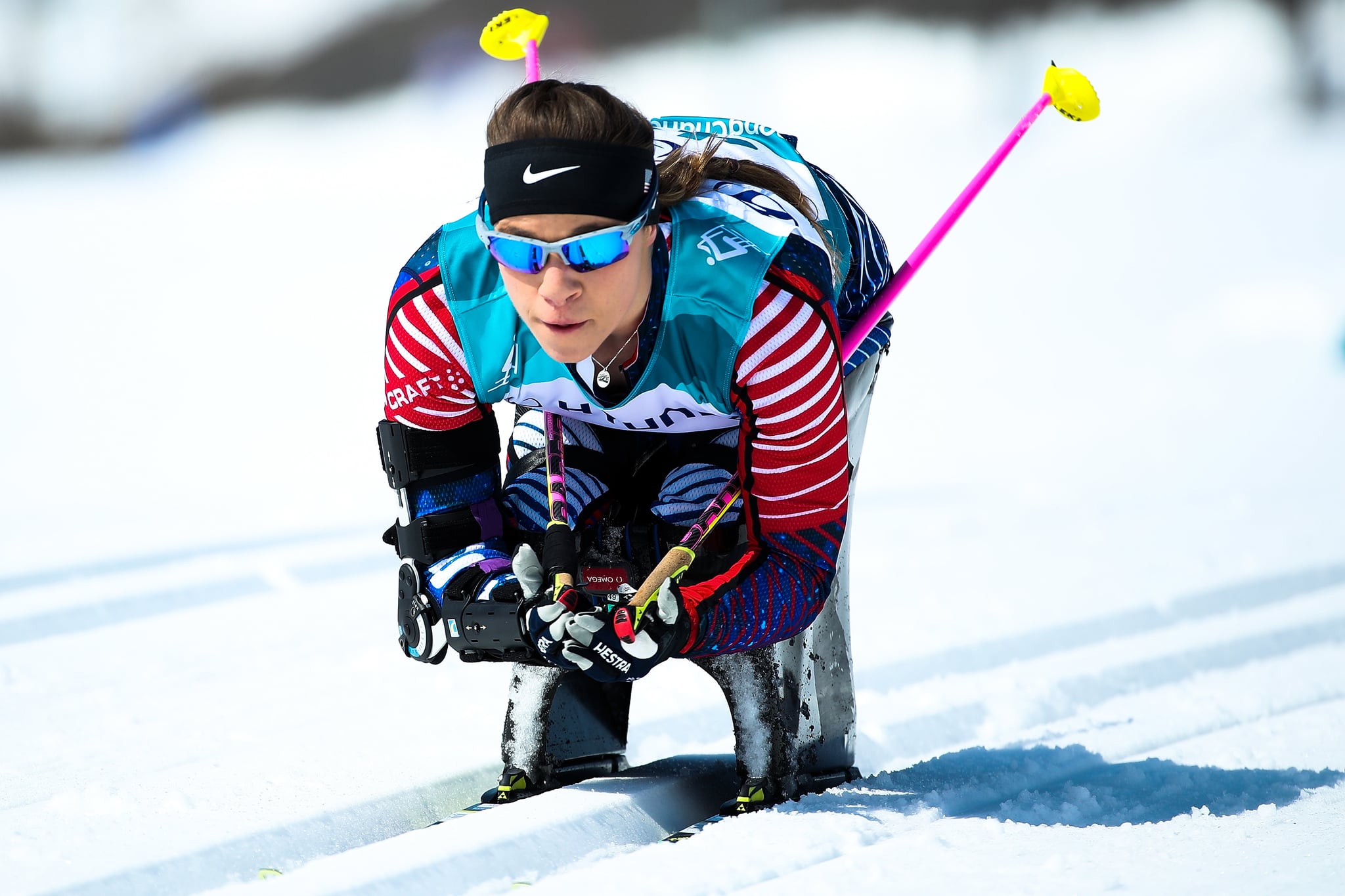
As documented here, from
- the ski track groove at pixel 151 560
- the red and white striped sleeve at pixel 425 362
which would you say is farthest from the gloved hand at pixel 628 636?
the ski track groove at pixel 151 560

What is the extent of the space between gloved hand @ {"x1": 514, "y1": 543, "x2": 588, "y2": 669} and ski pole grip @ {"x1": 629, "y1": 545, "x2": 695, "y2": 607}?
0.34 feet

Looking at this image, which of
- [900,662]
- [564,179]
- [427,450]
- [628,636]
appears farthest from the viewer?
[900,662]

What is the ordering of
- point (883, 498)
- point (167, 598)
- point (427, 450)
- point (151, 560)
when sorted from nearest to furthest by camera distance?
point (427, 450) → point (167, 598) → point (151, 560) → point (883, 498)

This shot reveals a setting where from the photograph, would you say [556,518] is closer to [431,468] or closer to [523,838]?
[431,468]

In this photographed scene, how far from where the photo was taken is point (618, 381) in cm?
245

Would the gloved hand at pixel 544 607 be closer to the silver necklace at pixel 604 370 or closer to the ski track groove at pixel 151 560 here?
the silver necklace at pixel 604 370

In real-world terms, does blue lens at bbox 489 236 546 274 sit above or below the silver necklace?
above

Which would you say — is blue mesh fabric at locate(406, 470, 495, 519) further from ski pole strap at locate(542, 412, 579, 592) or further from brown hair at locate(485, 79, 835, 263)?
brown hair at locate(485, 79, 835, 263)

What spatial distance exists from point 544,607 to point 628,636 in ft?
0.53

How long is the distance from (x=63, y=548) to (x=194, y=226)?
6.23m

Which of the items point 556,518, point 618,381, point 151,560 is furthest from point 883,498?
point 618,381

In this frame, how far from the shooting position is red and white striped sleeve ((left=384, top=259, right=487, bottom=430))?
2461 mm

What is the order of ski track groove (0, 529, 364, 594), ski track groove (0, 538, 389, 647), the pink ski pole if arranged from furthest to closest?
ski track groove (0, 529, 364, 594), ski track groove (0, 538, 389, 647), the pink ski pole

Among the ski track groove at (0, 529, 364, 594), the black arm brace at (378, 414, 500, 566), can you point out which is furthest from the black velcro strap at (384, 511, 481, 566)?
the ski track groove at (0, 529, 364, 594)
